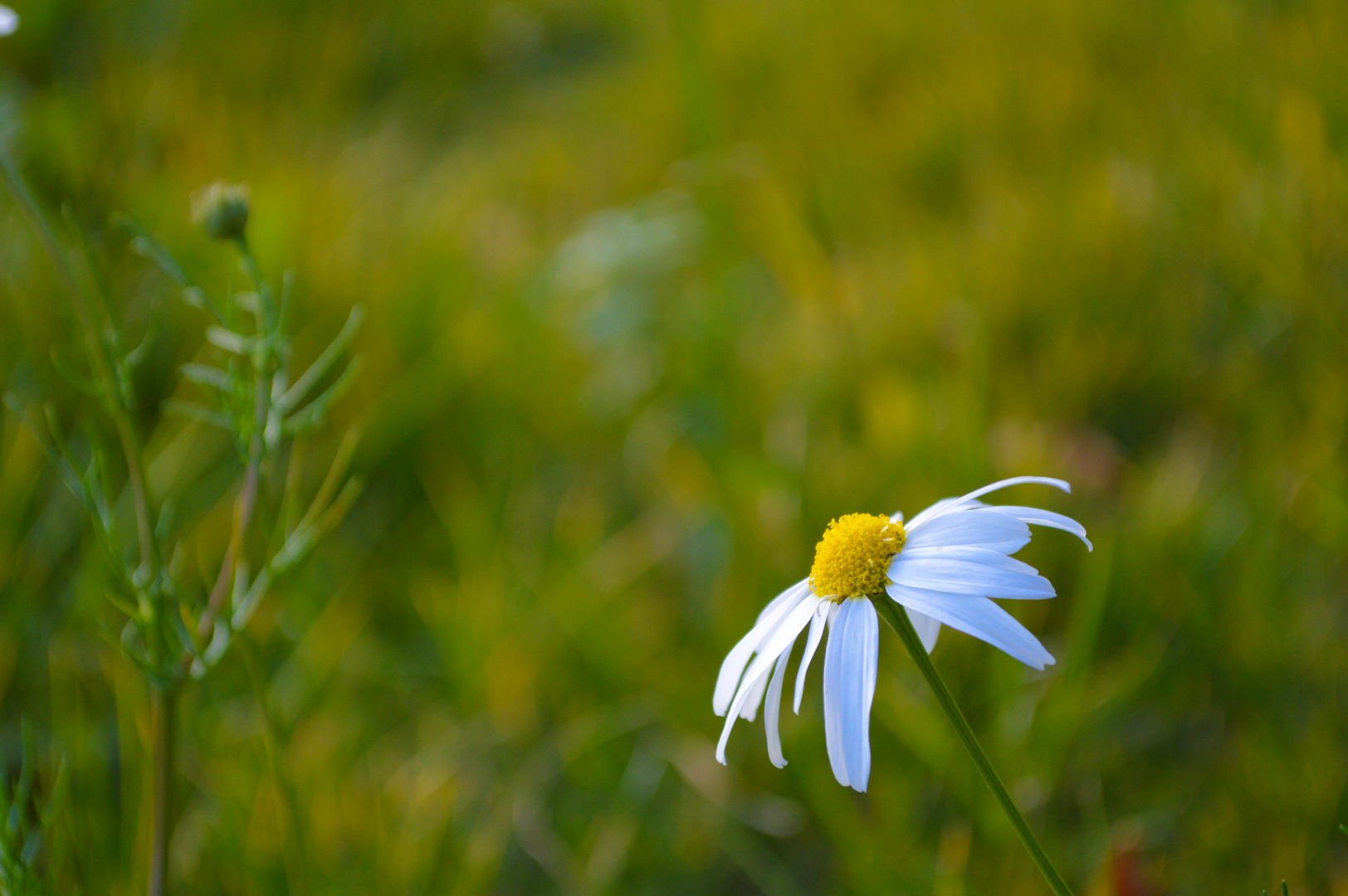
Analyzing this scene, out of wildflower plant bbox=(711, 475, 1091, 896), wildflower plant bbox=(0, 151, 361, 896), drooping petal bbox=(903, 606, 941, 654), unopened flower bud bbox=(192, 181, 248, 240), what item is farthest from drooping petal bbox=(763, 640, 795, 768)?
unopened flower bud bbox=(192, 181, 248, 240)

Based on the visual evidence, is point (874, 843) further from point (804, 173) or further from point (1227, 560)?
point (804, 173)

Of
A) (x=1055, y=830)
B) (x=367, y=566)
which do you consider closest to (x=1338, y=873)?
(x=1055, y=830)

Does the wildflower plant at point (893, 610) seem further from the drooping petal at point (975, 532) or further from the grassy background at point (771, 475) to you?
the grassy background at point (771, 475)

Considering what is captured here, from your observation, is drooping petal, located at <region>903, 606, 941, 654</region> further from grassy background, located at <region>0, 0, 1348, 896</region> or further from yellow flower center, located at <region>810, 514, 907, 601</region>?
grassy background, located at <region>0, 0, 1348, 896</region>

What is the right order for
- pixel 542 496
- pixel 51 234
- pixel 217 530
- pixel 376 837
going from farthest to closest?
pixel 542 496, pixel 217 530, pixel 376 837, pixel 51 234

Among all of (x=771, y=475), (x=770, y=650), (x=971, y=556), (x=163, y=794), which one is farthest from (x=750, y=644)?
(x=771, y=475)

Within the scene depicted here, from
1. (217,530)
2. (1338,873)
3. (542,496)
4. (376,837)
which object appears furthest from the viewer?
(542,496)
